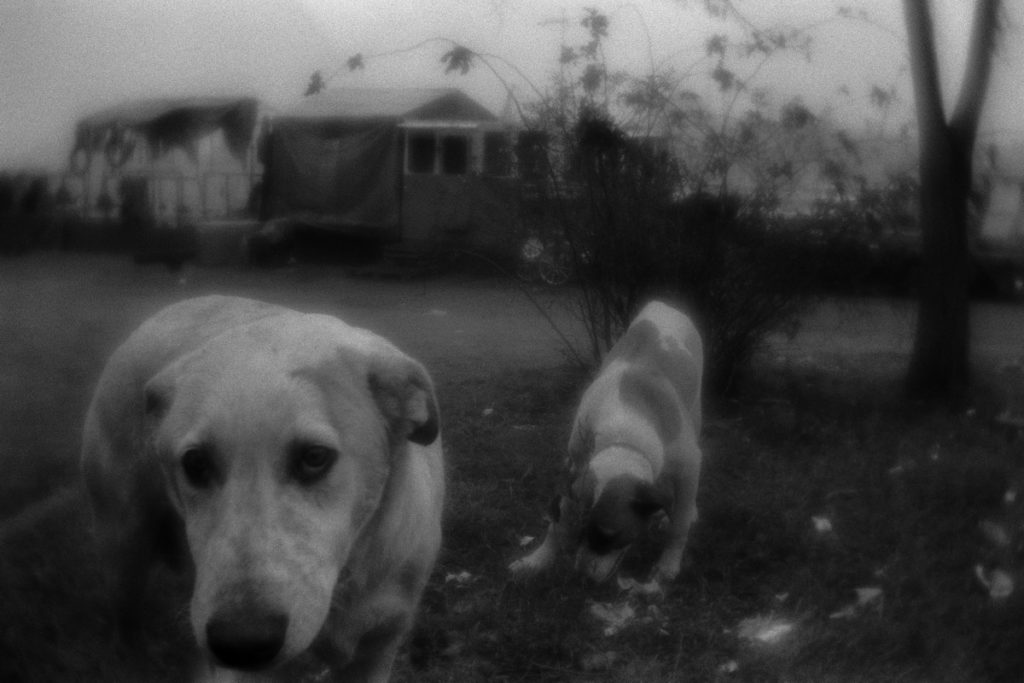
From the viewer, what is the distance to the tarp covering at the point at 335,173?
3.18 meters

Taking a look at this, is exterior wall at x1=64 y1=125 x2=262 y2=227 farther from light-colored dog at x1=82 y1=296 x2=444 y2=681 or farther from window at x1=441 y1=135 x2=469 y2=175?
window at x1=441 y1=135 x2=469 y2=175

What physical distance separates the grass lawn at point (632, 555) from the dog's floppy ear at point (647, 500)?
1.26 feet

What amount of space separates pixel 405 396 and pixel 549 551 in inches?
78.4

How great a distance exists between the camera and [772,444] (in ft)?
19.4

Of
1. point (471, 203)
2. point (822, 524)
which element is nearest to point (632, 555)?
point (822, 524)

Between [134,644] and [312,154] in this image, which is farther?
[312,154]

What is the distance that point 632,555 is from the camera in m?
4.31

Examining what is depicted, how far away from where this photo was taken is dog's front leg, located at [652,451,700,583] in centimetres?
412

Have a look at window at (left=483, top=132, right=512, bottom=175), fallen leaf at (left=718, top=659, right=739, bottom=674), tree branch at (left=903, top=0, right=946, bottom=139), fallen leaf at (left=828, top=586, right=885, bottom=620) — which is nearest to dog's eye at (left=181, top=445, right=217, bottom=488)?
fallen leaf at (left=718, top=659, right=739, bottom=674)

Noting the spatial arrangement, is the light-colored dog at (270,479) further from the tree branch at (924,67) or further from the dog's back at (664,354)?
the tree branch at (924,67)

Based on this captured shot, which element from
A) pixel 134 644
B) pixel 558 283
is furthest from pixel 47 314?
pixel 558 283

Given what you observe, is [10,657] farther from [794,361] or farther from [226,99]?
[794,361]

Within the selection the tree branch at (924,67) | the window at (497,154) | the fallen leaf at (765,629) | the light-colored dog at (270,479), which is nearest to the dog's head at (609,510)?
the fallen leaf at (765,629)

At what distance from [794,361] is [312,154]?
4761 millimetres
